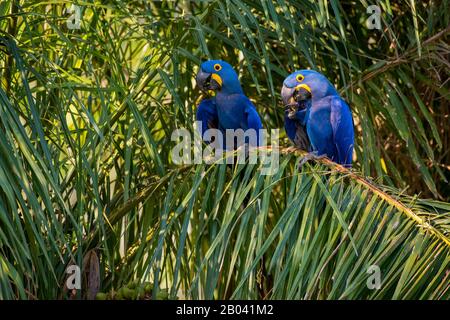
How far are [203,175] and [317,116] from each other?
3.31ft

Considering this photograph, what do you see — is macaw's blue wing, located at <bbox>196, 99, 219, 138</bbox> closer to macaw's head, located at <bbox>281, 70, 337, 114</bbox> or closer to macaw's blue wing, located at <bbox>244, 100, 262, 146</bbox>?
macaw's blue wing, located at <bbox>244, 100, 262, 146</bbox>

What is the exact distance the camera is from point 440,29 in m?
4.15

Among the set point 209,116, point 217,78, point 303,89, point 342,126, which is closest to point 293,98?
point 303,89

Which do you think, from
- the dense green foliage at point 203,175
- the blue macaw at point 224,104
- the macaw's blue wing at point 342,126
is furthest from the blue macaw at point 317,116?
the blue macaw at point 224,104

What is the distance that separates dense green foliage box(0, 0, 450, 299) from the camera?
254cm

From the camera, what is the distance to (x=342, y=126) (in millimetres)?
3740

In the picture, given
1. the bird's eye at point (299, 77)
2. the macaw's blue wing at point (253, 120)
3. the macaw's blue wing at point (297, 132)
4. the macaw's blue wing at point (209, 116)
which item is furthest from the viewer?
the macaw's blue wing at point (209, 116)

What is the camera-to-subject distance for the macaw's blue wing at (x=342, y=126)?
3.74m

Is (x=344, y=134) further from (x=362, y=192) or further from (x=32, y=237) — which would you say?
(x=32, y=237)

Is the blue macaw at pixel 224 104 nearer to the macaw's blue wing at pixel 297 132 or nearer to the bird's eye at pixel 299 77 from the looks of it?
the macaw's blue wing at pixel 297 132

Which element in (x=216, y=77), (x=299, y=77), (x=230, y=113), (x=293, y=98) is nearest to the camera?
(x=299, y=77)

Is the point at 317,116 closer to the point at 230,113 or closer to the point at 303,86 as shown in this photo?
the point at 303,86

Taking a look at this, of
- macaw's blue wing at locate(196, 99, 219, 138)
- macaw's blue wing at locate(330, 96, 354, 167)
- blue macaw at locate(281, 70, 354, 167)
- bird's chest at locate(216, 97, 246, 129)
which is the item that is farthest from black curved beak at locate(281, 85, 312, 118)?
macaw's blue wing at locate(196, 99, 219, 138)
